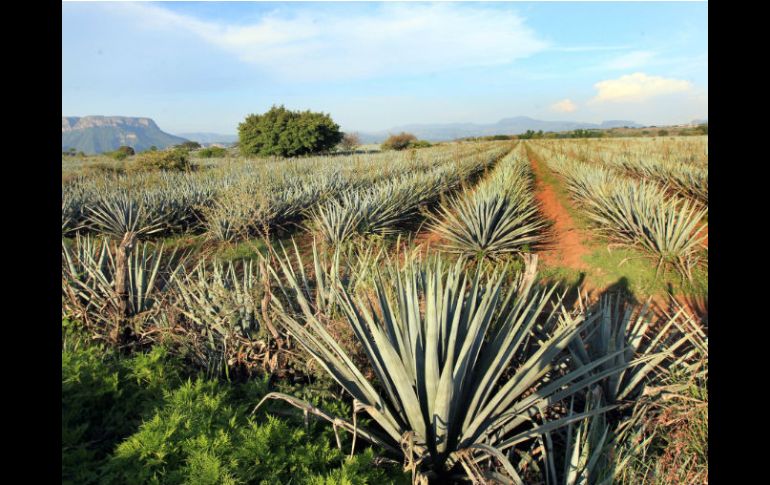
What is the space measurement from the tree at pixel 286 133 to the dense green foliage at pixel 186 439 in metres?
34.1

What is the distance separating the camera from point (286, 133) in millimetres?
35719

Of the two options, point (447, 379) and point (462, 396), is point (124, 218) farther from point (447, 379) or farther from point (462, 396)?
point (447, 379)

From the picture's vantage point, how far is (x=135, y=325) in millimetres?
3367

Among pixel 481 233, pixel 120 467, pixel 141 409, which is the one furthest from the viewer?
A: pixel 481 233

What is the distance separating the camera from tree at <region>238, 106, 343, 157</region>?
35719mm

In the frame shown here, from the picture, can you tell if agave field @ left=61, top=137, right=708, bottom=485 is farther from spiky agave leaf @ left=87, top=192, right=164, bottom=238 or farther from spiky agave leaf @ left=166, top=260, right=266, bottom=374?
spiky agave leaf @ left=87, top=192, right=164, bottom=238

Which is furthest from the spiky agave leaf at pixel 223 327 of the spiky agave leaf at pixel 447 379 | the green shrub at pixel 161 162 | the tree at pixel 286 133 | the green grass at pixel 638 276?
the tree at pixel 286 133

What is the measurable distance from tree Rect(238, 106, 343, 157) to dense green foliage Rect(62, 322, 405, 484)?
3414 cm

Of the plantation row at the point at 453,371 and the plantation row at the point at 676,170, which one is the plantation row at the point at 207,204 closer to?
the plantation row at the point at 453,371

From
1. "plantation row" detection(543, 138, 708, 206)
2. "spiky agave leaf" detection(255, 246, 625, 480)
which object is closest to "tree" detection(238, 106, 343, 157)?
"plantation row" detection(543, 138, 708, 206)

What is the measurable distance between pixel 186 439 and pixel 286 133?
3636 centimetres
